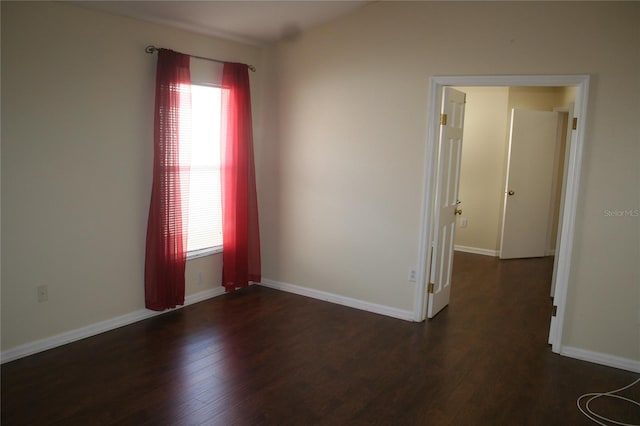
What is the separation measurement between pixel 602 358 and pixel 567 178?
1354mm

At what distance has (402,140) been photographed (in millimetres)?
3803

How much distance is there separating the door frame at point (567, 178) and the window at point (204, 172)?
75.0 inches

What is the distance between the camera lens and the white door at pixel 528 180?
591 centimetres

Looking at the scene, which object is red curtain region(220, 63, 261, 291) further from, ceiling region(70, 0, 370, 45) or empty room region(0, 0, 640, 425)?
ceiling region(70, 0, 370, 45)

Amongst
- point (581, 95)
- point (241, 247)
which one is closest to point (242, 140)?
point (241, 247)

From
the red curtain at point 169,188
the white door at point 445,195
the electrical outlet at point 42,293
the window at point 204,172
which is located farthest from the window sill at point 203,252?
the white door at point 445,195

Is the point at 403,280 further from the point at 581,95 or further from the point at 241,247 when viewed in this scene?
the point at 581,95

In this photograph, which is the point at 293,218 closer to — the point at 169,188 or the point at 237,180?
the point at 237,180

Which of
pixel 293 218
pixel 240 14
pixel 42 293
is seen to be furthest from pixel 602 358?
pixel 42 293

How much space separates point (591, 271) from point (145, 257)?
11.2 ft

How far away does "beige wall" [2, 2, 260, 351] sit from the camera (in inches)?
111

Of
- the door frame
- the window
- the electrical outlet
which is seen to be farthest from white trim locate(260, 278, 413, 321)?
the electrical outlet

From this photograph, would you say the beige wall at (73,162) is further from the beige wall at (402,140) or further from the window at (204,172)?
the beige wall at (402,140)

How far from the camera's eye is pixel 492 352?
334 centimetres
